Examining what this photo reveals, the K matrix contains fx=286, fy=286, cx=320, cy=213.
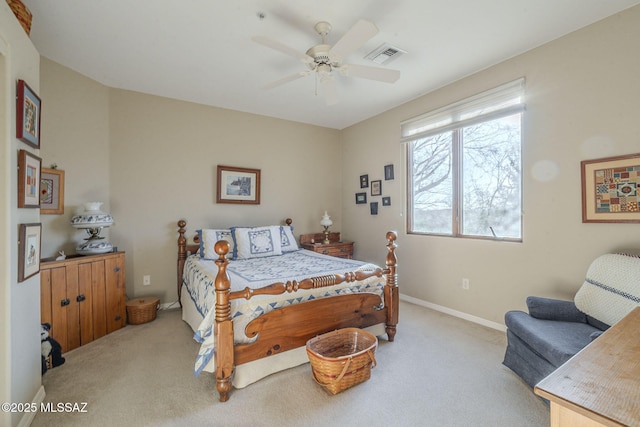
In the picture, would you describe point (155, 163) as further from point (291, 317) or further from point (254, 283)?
point (291, 317)

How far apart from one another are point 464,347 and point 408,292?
130 centimetres

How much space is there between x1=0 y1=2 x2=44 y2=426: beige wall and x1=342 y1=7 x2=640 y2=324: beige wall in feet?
11.7

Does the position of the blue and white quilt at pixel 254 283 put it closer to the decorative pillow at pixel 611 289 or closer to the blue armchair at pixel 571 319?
the blue armchair at pixel 571 319

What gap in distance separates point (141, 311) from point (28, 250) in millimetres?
1682

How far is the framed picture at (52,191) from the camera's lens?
2621 mm

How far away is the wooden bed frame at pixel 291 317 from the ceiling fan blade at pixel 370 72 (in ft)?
4.38

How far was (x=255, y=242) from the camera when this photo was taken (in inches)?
136

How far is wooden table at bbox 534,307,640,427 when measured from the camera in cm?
65

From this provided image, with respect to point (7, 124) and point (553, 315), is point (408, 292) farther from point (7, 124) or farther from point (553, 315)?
point (7, 124)

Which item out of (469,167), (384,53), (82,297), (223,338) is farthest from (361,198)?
(82,297)

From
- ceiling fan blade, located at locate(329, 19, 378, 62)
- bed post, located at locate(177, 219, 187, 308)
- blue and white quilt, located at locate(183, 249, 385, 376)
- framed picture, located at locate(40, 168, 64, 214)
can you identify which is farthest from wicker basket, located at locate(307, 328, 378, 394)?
framed picture, located at locate(40, 168, 64, 214)

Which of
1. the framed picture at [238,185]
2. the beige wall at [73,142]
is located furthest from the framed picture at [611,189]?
the beige wall at [73,142]

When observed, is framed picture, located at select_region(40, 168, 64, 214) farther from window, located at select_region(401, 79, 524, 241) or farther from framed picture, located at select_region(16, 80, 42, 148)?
window, located at select_region(401, 79, 524, 241)

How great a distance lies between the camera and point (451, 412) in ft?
5.58
